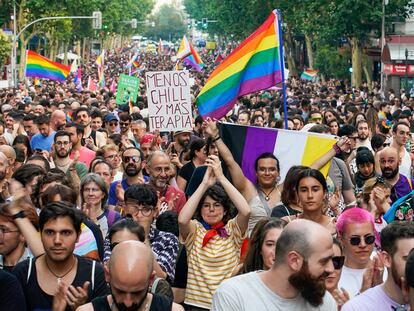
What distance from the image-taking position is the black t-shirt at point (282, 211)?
312 inches

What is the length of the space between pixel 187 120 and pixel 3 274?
348 inches

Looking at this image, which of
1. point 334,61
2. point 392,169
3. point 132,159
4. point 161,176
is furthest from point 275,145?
point 334,61

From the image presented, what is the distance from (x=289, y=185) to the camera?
26.0ft

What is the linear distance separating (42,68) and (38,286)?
84.6ft

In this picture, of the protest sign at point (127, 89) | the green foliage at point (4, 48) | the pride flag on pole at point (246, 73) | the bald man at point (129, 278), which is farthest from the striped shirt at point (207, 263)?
the green foliage at point (4, 48)

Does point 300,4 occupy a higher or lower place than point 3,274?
higher

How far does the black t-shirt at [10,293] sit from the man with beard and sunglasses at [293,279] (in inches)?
45.3

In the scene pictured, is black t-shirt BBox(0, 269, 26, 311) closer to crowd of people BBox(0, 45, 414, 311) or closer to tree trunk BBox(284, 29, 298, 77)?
crowd of people BBox(0, 45, 414, 311)

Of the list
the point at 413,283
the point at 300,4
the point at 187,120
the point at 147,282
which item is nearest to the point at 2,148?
the point at 187,120

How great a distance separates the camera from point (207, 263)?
7238 mm

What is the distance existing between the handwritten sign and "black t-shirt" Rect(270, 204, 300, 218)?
6158 millimetres

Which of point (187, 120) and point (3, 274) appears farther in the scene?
point (187, 120)

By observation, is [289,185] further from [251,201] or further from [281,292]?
[281,292]

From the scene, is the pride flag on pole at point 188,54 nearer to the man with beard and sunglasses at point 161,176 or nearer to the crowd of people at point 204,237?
the crowd of people at point 204,237
